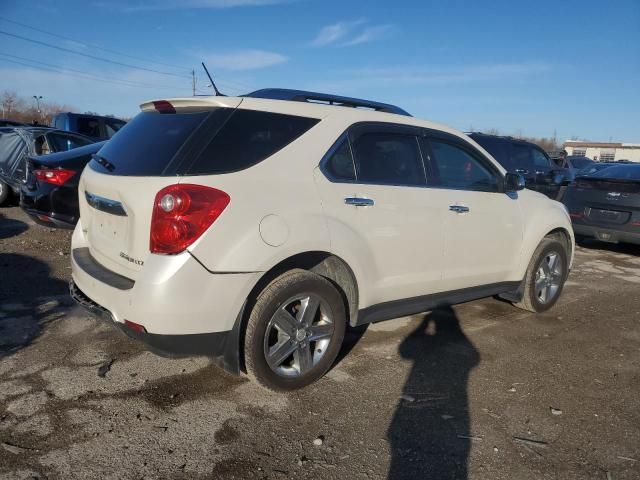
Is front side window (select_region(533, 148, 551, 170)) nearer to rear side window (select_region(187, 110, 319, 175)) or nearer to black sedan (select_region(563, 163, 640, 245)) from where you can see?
black sedan (select_region(563, 163, 640, 245))

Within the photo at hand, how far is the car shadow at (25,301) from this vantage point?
383 cm

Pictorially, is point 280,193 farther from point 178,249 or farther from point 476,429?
point 476,429

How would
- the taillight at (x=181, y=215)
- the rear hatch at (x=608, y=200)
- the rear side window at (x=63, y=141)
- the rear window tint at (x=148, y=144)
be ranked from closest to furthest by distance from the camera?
the taillight at (x=181, y=215)
the rear window tint at (x=148, y=144)
the rear hatch at (x=608, y=200)
the rear side window at (x=63, y=141)

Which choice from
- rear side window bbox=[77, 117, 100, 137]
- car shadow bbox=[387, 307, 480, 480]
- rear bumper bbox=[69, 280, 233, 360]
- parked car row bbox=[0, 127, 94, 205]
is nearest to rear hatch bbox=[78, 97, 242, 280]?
rear bumper bbox=[69, 280, 233, 360]

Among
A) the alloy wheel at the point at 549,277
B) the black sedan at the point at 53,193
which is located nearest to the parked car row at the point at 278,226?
the alloy wheel at the point at 549,277

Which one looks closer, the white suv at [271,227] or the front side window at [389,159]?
the white suv at [271,227]

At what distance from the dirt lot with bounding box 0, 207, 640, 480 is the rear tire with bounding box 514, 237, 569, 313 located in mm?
476

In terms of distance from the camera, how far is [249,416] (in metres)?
Answer: 2.95

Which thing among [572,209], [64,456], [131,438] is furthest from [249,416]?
Answer: [572,209]

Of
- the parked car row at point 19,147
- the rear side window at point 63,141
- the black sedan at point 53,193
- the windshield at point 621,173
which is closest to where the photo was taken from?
the black sedan at point 53,193

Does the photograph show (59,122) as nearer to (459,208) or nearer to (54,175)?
(54,175)

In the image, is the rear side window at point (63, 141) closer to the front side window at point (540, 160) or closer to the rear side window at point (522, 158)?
the rear side window at point (522, 158)

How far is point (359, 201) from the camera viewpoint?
332cm

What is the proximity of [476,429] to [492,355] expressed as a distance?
4.06 ft
